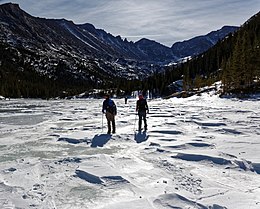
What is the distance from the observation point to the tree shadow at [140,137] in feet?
43.0

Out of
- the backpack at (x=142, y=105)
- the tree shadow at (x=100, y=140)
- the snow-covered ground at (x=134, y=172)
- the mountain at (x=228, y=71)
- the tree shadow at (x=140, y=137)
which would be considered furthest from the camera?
the mountain at (x=228, y=71)

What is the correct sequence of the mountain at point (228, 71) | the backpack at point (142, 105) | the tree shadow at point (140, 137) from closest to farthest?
the tree shadow at point (140, 137) → the backpack at point (142, 105) → the mountain at point (228, 71)

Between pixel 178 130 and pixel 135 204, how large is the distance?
9.31m

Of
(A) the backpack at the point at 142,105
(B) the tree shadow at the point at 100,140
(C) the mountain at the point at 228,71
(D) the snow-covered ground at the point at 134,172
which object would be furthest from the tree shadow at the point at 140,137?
(C) the mountain at the point at 228,71

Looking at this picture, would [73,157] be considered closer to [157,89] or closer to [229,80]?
[229,80]

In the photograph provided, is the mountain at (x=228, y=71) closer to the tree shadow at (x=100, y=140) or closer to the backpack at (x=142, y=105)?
the backpack at (x=142, y=105)

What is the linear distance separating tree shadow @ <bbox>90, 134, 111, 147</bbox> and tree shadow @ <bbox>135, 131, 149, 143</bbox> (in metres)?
1.35

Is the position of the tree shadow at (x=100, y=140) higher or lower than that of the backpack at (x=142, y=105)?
lower

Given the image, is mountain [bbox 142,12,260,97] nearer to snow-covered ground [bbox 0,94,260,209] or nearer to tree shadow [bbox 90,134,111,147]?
tree shadow [bbox 90,134,111,147]

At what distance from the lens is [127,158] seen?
9.80 meters

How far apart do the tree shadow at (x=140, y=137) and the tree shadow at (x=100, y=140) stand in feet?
4.42

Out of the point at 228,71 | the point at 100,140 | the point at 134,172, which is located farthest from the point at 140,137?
the point at 228,71

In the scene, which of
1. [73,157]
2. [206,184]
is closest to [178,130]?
[73,157]

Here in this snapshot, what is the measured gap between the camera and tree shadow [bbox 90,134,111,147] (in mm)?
12494
